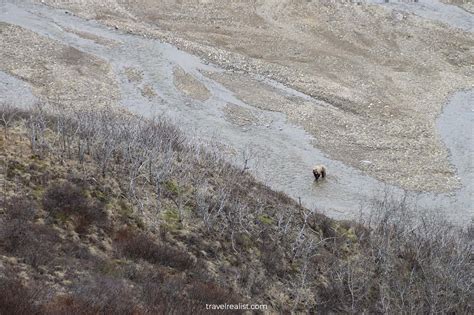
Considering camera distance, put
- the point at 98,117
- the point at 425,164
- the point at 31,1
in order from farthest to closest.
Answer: the point at 31,1 → the point at 425,164 → the point at 98,117

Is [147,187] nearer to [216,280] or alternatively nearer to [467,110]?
[216,280]

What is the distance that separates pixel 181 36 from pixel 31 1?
12.1 m

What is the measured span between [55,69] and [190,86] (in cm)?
774

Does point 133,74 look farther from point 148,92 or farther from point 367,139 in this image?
point 367,139

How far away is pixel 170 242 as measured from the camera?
14.6 m

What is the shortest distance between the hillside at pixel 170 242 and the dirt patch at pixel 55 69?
968 centimetres

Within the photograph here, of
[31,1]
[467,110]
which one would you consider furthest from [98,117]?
[31,1]

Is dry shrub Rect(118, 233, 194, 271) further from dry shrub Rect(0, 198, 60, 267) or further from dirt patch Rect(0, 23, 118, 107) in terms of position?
dirt patch Rect(0, 23, 118, 107)

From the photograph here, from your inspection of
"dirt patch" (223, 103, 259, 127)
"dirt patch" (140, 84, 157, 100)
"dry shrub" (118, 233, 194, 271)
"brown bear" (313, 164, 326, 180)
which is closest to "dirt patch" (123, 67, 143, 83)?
"dirt patch" (140, 84, 157, 100)

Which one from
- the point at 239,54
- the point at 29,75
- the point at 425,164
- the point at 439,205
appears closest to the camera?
the point at 439,205

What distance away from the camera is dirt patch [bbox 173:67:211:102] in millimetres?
32719

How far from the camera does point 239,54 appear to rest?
37.4 m

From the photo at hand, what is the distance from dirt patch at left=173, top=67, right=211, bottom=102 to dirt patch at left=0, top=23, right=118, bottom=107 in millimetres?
3734

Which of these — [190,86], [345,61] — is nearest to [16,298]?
[190,86]
